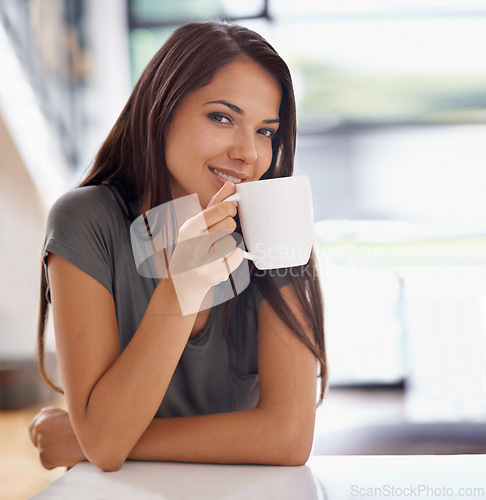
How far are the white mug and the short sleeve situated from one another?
247 mm

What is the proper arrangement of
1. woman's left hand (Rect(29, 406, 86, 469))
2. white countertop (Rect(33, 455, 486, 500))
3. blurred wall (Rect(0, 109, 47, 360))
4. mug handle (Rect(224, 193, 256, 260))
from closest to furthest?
white countertop (Rect(33, 455, 486, 500)), mug handle (Rect(224, 193, 256, 260)), woman's left hand (Rect(29, 406, 86, 469)), blurred wall (Rect(0, 109, 47, 360))

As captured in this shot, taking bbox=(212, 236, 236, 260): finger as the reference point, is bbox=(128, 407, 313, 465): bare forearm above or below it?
below

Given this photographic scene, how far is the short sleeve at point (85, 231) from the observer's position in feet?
2.64

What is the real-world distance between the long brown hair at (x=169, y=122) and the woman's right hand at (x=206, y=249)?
0.21 m

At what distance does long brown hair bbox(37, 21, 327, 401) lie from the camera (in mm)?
877

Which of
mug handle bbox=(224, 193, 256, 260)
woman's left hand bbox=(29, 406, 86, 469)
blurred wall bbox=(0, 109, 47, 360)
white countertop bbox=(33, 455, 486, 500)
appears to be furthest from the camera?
blurred wall bbox=(0, 109, 47, 360)

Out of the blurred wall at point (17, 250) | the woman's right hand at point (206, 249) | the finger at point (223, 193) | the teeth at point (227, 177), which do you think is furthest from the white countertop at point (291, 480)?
the blurred wall at point (17, 250)

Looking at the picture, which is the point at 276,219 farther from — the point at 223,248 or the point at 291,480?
the point at 291,480

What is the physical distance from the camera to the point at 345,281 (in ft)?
10.4

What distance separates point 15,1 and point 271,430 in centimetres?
267

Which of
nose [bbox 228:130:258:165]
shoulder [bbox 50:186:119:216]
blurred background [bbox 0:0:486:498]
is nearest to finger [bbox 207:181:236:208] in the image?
nose [bbox 228:130:258:165]

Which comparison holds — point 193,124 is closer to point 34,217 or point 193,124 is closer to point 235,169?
point 235,169

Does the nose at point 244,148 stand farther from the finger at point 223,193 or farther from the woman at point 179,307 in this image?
the finger at point 223,193

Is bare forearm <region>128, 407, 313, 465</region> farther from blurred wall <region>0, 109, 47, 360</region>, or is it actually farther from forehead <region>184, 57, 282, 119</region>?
blurred wall <region>0, 109, 47, 360</region>
